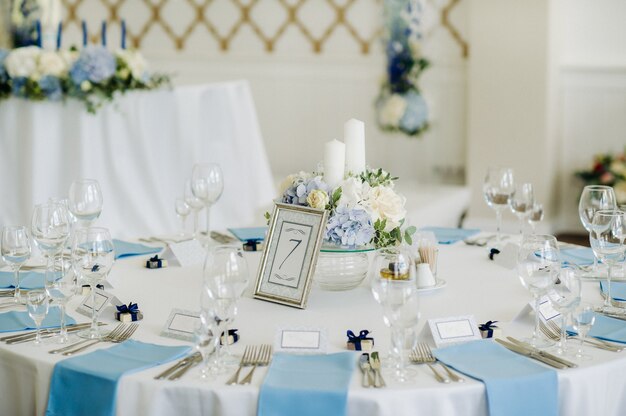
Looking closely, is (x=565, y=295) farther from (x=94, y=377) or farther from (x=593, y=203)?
(x=94, y=377)

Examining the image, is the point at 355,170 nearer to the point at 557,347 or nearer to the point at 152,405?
the point at 557,347

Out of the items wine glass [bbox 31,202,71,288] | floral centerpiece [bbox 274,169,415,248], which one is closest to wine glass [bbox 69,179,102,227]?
wine glass [bbox 31,202,71,288]

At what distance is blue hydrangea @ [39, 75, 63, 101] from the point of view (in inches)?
120

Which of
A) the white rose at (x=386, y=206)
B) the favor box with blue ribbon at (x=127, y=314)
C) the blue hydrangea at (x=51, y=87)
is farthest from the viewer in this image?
the blue hydrangea at (x=51, y=87)

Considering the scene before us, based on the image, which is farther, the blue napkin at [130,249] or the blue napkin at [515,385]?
the blue napkin at [130,249]

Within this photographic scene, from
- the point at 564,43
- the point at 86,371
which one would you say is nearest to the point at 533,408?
the point at 86,371

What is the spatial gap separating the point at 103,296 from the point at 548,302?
0.75 m

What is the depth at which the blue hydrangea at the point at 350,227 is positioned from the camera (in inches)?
58.2

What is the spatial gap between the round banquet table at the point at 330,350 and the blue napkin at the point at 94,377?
2 centimetres

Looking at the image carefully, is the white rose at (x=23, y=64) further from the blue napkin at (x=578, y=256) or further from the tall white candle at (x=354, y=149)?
the blue napkin at (x=578, y=256)

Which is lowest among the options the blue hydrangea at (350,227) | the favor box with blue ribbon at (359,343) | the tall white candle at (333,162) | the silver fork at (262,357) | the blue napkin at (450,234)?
the silver fork at (262,357)

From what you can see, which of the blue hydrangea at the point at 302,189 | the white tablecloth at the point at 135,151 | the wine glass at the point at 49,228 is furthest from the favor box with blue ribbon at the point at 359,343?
the white tablecloth at the point at 135,151

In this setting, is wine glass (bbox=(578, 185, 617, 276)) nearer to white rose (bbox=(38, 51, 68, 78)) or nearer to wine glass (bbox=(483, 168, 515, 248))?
wine glass (bbox=(483, 168, 515, 248))

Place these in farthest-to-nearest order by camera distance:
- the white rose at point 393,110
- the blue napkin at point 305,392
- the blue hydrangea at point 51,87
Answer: the white rose at point 393,110
the blue hydrangea at point 51,87
the blue napkin at point 305,392
